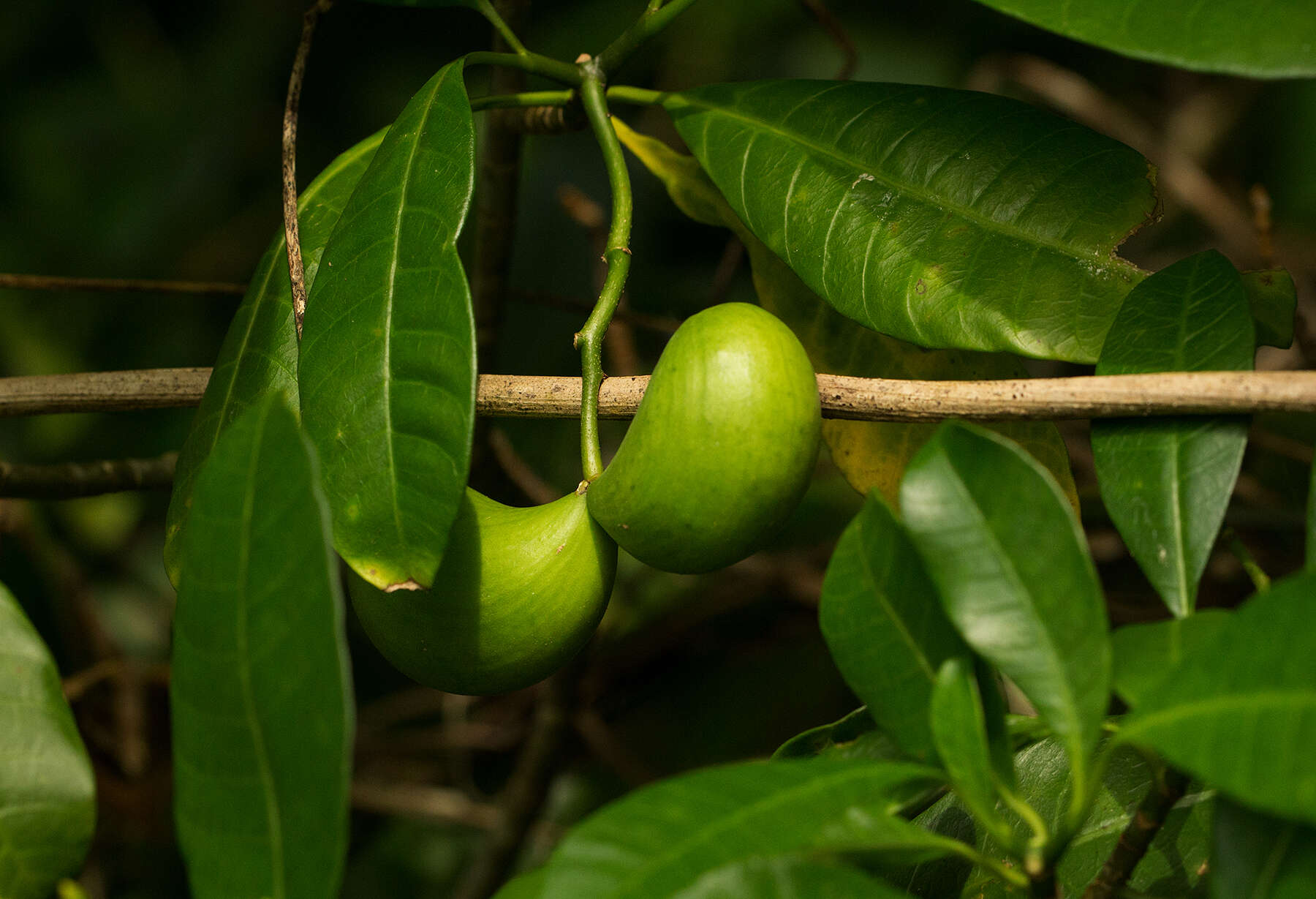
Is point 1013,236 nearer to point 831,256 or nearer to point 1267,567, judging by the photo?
point 831,256

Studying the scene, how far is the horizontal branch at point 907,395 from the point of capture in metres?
0.58

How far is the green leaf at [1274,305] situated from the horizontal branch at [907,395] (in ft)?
0.31

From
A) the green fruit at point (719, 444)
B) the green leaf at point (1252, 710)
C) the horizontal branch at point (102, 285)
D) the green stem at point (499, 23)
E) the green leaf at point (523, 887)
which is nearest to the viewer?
the green leaf at point (1252, 710)

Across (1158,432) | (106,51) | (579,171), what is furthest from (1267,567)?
(106,51)

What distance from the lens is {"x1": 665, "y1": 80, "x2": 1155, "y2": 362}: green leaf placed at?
0.68m

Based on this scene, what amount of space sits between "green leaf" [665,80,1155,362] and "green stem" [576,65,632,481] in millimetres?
105

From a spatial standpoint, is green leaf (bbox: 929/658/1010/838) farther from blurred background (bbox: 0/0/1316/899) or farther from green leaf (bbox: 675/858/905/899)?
blurred background (bbox: 0/0/1316/899)

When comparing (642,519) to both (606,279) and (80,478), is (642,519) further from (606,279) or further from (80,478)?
(80,478)

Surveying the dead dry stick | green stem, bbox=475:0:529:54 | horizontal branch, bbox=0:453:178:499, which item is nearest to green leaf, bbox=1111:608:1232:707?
the dead dry stick

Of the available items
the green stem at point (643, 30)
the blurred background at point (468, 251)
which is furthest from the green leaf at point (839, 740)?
the blurred background at point (468, 251)

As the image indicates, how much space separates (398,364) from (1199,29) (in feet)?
1.77

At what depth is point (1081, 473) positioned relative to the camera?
1.42 metres

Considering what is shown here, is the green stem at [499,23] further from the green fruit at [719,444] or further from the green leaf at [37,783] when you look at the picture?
the green leaf at [37,783]

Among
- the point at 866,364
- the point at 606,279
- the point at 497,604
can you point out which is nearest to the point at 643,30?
the point at 606,279
